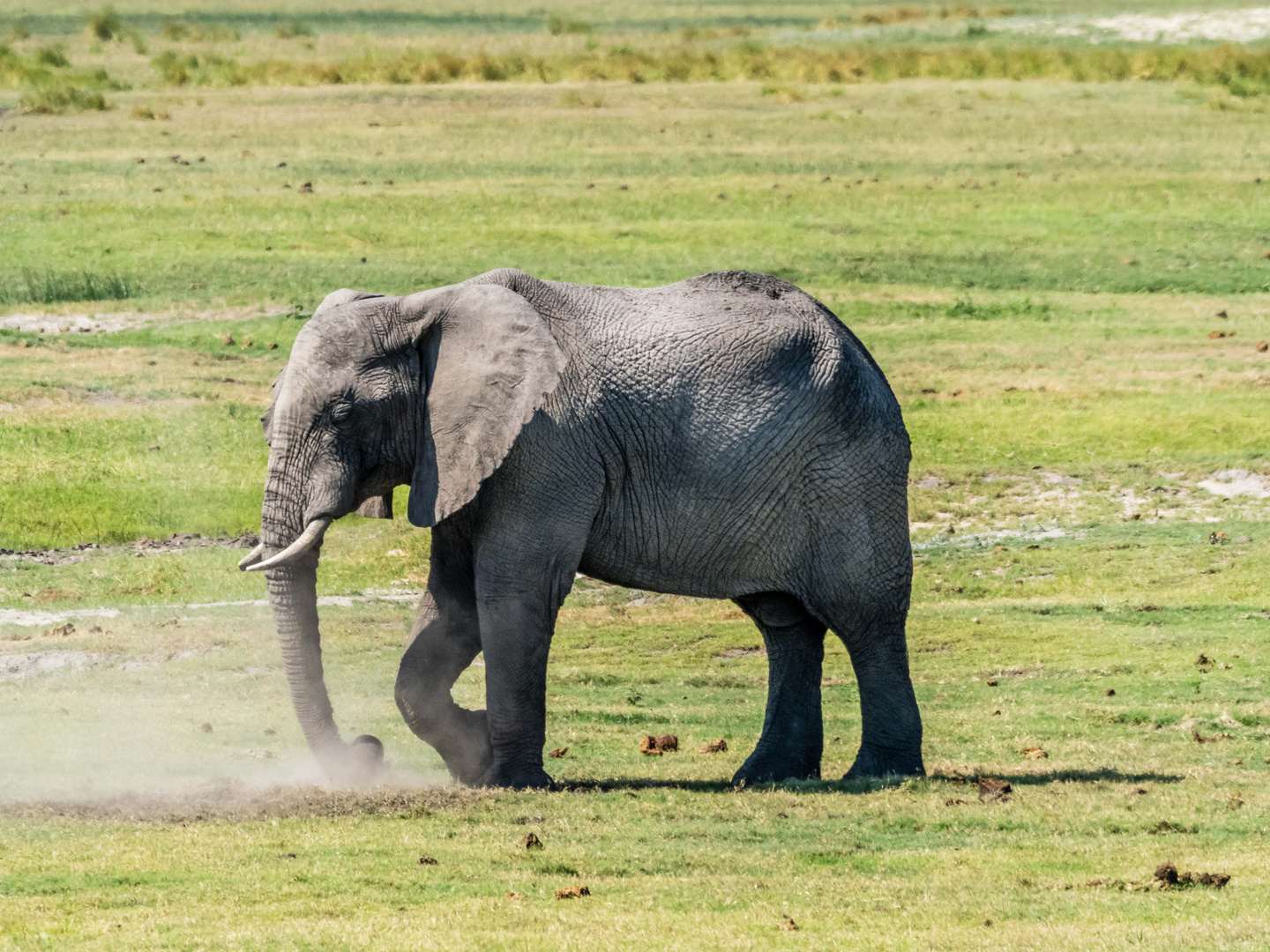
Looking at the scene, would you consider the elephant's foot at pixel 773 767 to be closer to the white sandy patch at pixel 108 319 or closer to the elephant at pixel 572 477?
the elephant at pixel 572 477

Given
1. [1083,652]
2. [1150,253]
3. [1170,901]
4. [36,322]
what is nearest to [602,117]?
[1150,253]

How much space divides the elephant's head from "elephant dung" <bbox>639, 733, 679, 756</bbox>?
7.95 ft

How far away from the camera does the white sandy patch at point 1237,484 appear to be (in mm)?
23438

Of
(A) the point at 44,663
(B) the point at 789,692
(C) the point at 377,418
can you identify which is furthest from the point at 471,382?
(A) the point at 44,663

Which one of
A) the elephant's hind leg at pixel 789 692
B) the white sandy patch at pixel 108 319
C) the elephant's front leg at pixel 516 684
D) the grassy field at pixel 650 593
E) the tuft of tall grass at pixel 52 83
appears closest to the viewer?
the grassy field at pixel 650 593

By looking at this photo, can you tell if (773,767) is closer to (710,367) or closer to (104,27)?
(710,367)

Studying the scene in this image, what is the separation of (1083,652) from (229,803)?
27.8 feet

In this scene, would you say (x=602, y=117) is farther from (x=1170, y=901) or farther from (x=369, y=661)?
(x=1170, y=901)

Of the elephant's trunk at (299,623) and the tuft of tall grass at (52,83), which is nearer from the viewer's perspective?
the elephant's trunk at (299,623)

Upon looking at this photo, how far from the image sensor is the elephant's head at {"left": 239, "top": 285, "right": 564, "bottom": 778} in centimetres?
1238

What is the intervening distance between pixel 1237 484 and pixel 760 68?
39.8 meters

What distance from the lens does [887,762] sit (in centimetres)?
1355

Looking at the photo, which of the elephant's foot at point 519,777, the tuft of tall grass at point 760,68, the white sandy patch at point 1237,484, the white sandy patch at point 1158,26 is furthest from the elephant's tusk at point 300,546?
the white sandy patch at point 1158,26

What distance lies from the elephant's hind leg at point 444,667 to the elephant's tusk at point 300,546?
870mm
